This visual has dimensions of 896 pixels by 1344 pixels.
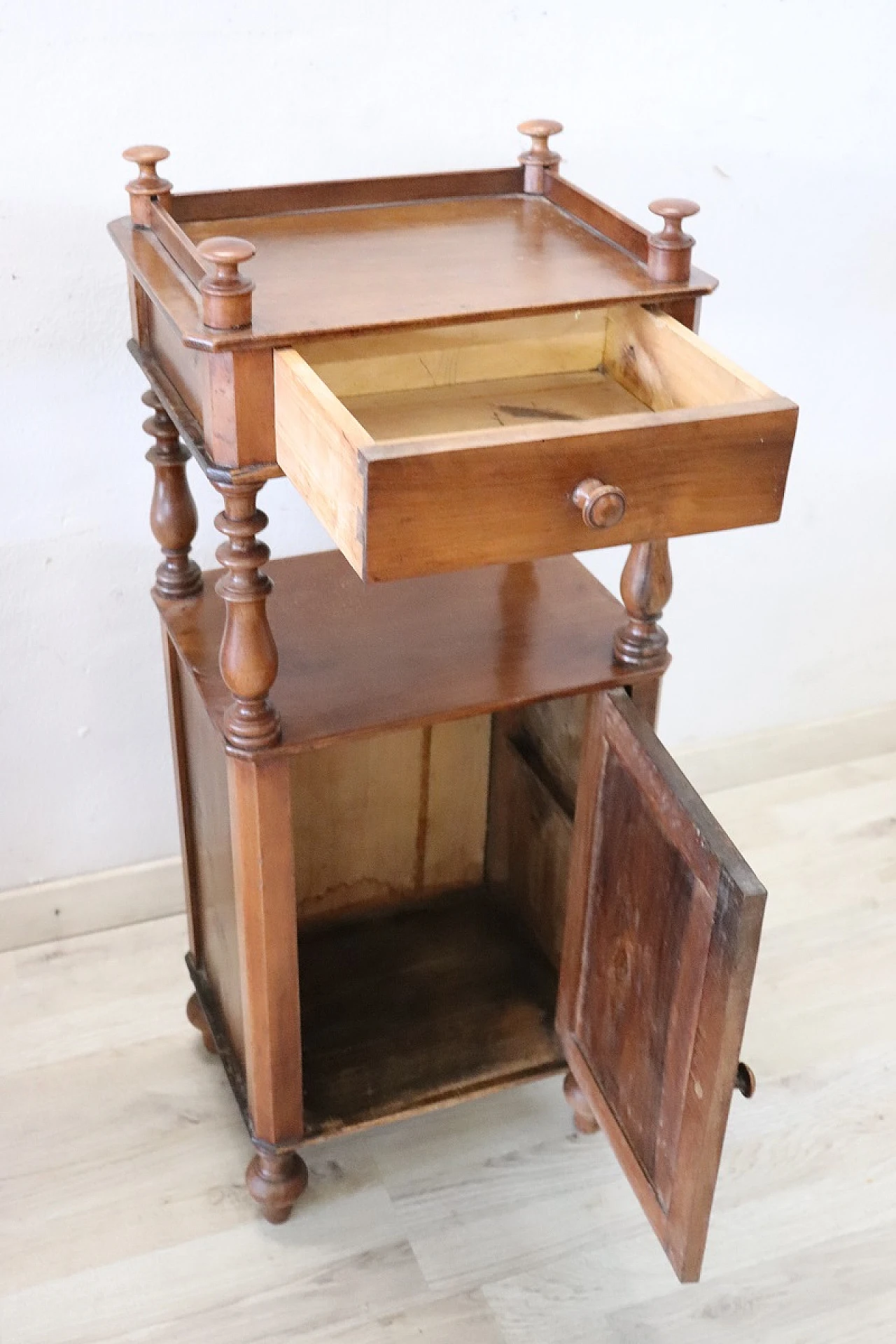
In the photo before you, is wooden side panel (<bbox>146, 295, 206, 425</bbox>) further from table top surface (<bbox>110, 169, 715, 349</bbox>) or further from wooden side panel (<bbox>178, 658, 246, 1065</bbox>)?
wooden side panel (<bbox>178, 658, 246, 1065</bbox>)

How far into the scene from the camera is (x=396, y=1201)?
1603 mm

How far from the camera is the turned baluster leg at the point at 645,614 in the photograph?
4.37 ft

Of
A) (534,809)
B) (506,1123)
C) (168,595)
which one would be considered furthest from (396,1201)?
(168,595)

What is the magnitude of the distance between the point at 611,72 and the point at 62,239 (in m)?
0.67

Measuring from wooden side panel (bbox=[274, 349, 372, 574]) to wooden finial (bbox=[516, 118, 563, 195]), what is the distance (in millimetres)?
477

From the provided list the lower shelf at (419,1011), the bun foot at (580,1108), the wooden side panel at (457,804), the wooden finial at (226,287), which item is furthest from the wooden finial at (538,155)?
the bun foot at (580,1108)

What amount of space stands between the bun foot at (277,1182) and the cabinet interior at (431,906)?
73 mm

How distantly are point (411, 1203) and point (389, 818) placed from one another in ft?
1.45

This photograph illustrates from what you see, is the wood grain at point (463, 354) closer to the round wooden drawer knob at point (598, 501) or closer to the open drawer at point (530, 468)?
the open drawer at point (530, 468)

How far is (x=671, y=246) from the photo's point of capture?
121 centimetres

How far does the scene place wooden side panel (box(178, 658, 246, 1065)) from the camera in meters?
1.43

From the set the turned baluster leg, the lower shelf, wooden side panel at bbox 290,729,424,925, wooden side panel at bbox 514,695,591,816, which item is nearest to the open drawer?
the turned baluster leg

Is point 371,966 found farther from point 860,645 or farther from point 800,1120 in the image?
point 860,645

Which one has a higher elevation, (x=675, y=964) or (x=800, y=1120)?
(x=675, y=964)
